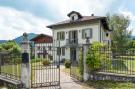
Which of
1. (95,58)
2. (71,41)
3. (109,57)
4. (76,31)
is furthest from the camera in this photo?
(71,41)

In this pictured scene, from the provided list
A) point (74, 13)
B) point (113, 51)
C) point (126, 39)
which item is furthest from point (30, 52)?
point (126, 39)

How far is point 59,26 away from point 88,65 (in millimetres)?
27086

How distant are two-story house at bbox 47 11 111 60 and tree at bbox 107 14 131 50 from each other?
7716mm

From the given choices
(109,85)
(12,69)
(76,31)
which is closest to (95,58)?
(109,85)

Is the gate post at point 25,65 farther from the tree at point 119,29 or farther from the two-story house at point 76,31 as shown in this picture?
the tree at point 119,29

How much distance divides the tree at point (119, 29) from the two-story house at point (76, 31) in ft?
25.3

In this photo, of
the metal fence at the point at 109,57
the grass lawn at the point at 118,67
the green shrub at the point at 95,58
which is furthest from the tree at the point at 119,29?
the green shrub at the point at 95,58

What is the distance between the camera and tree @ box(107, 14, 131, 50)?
4709cm

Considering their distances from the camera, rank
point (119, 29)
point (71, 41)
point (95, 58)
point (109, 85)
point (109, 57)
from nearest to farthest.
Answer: point (109, 85)
point (95, 58)
point (109, 57)
point (71, 41)
point (119, 29)

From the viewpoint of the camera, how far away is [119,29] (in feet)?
156

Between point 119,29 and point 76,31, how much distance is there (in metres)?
→ 12.2

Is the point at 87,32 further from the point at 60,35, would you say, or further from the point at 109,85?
the point at 109,85

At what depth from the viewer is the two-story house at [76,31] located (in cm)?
3559

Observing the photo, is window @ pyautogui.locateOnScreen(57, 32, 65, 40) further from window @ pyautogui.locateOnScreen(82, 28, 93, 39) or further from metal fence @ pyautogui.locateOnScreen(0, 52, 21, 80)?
metal fence @ pyautogui.locateOnScreen(0, 52, 21, 80)
